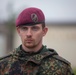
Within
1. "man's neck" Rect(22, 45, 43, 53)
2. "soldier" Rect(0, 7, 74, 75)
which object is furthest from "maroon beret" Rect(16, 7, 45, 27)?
"man's neck" Rect(22, 45, 43, 53)

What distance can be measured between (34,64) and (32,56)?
0.10 metres

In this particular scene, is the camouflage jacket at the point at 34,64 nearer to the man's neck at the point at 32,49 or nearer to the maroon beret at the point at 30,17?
the man's neck at the point at 32,49

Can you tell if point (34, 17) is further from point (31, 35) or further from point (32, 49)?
point (32, 49)

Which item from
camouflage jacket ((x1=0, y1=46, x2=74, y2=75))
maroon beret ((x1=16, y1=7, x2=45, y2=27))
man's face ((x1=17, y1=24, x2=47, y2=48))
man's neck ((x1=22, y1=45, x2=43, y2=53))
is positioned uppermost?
maroon beret ((x1=16, y1=7, x2=45, y2=27))

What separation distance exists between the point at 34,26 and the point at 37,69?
0.50 meters

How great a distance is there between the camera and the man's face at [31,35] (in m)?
6.12

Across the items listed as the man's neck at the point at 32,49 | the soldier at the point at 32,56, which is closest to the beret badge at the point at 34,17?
the soldier at the point at 32,56

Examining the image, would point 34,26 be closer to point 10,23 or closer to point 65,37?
point 65,37

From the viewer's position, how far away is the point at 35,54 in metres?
6.23

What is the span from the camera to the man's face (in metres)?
6.12

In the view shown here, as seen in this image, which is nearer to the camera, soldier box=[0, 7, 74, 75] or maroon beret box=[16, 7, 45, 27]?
soldier box=[0, 7, 74, 75]

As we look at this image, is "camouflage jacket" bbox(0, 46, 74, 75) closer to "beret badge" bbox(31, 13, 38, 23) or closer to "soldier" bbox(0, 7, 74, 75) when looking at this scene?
"soldier" bbox(0, 7, 74, 75)

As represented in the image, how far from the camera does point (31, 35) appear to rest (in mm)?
6133

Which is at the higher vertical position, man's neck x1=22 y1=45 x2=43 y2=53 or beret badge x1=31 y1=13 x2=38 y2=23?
beret badge x1=31 y1=13 x2=38 y2=23
